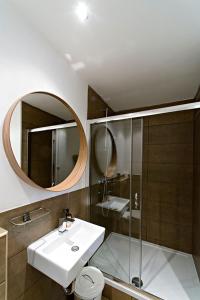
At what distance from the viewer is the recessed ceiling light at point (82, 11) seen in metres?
1.00

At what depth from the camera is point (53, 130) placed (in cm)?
142

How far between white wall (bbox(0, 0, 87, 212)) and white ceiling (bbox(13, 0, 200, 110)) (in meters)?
0.10

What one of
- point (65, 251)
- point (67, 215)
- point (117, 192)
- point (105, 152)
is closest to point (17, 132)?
point (67, 215)

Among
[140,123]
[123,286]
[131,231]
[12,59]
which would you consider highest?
[12,59]

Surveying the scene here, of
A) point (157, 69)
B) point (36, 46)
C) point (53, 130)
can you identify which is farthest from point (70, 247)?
point (157, 69)

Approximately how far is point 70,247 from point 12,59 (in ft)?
4.87

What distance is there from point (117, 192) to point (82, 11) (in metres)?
1.94

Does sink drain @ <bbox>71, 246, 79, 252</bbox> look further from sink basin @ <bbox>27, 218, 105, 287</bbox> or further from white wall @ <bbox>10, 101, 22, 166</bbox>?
white wall @ <bbox>10, 101, 22, 166</bbox>

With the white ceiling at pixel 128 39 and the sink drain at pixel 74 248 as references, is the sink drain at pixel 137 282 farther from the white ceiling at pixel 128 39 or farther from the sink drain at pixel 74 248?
the white ceiling at pixel 128 39

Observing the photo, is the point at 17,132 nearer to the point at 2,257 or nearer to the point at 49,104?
the point at 49,104

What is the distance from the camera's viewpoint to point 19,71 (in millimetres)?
1096

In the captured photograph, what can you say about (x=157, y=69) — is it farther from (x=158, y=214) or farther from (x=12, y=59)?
(x=158, y=214)

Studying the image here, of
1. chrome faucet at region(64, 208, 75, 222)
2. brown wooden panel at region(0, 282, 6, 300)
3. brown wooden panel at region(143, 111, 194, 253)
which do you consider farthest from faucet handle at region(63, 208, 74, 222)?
brown wooden panel at region(143, 111, 194, 253)

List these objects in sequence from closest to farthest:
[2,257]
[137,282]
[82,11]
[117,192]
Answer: [2,257], [82,11], [137,282], [117,192]
